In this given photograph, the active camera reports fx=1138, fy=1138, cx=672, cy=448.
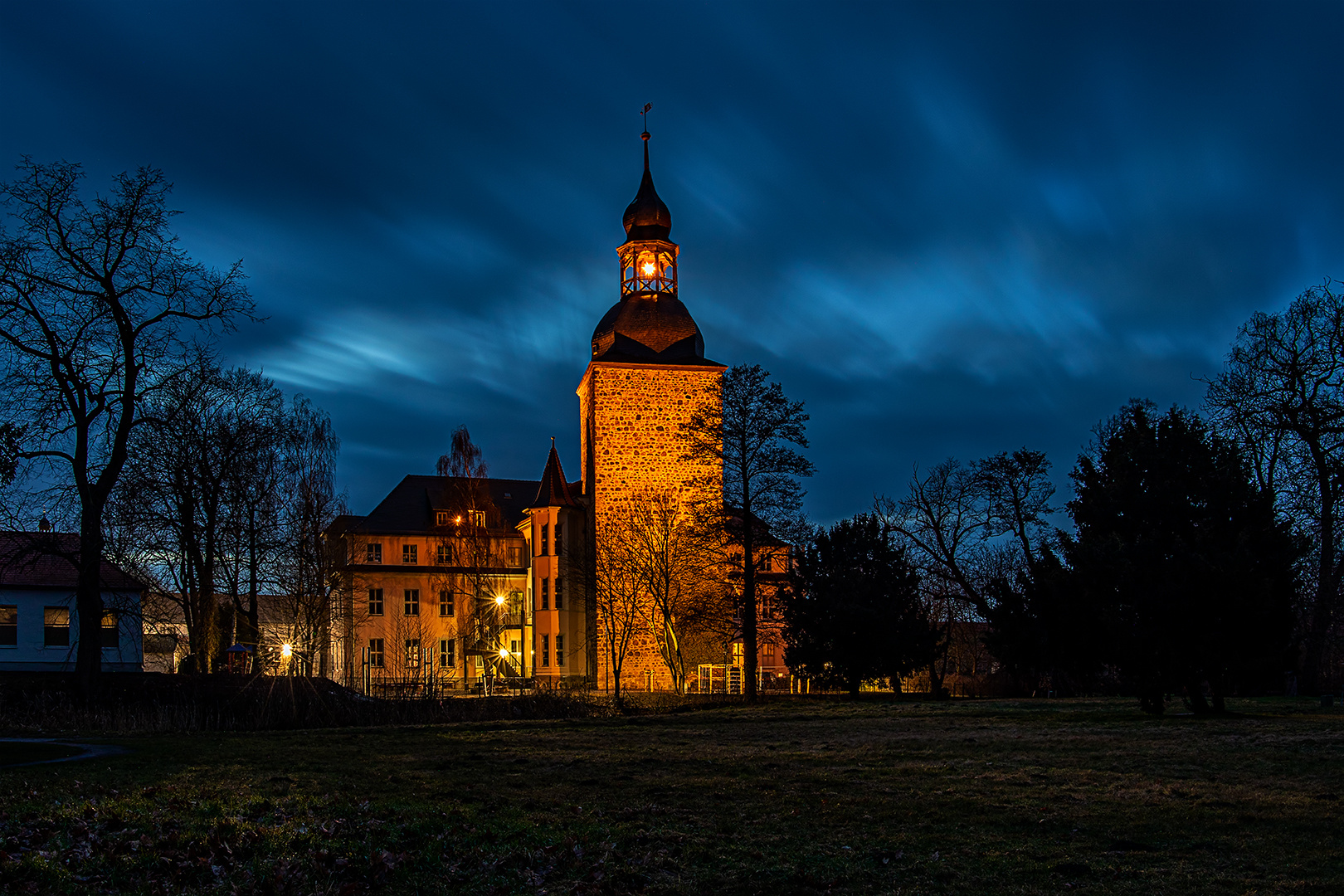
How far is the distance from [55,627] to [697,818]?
41.2m

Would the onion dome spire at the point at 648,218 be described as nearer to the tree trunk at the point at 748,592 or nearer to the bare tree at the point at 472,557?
the bare tree at the point at 472,557

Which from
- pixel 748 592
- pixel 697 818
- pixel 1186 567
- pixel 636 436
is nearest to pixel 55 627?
pixel 636 436

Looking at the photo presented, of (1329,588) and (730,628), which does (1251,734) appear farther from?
(730,628)

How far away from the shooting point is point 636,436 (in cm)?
4772

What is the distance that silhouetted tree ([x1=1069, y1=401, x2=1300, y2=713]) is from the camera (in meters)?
20.0

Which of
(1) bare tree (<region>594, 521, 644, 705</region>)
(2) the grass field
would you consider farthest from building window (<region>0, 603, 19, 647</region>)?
(2) the grass field

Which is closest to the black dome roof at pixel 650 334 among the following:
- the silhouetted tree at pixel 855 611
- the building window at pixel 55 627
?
the silhouetted tree at pixel 855 611

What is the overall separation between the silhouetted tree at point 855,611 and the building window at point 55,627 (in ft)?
90.6

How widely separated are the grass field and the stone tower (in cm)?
3032

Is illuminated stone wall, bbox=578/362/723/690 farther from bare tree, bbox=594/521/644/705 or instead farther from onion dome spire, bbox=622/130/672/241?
onion dome spire, bbox=622/130/672/241

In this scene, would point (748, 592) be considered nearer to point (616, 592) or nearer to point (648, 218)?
point (616, 592)

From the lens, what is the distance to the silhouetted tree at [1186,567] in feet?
65.8

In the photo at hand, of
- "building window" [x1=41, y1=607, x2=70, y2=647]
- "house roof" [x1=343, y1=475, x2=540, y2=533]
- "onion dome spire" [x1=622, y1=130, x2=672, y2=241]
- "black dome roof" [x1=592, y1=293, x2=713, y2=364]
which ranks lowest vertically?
"building window" [x1=41, y1=607, x2=70, y2=647]

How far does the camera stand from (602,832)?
8.63m
